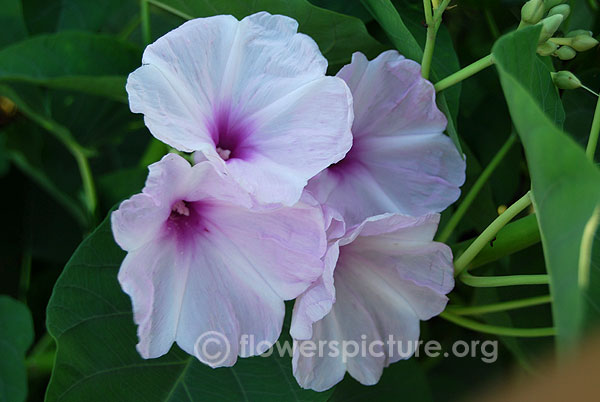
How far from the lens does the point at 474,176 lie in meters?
0.67

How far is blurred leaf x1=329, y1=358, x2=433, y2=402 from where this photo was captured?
0.70 m

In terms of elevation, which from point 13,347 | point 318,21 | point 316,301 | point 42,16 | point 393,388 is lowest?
point 13,347

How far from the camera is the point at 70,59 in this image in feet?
2.47

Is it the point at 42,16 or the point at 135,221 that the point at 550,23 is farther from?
the point at 42,16

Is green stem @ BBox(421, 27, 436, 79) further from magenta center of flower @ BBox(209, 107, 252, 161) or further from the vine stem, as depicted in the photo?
magenta center of flower @ BBox(209, 107, 252, 161)

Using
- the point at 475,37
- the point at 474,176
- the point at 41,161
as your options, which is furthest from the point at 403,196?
the point at 41,161

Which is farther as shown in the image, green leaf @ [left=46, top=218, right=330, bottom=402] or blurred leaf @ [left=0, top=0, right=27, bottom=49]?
blurred leaf @ [left=0, top=0, right=27, bottom=49]

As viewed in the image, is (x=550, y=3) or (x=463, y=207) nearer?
(x=550, y=3)

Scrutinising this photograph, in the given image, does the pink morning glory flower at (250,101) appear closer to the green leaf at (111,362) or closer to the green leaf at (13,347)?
the green leaf at (111,362)

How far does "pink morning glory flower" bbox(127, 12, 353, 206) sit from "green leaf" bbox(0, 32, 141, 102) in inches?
10.3

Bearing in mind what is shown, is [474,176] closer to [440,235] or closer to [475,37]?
[440,235]

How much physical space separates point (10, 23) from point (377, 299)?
68cm

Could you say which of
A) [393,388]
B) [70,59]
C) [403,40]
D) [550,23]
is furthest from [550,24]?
[70,59]

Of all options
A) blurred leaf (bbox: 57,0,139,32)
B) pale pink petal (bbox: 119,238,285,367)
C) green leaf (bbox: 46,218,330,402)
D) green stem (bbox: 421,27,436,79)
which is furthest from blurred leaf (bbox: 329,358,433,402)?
blurred leaf (bbox: 57,0,139,32)
